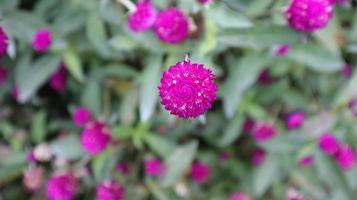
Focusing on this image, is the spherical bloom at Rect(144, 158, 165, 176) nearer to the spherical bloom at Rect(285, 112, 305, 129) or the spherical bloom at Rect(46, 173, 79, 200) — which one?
the spherical bloom at Rect(46, 173, 79, 200)

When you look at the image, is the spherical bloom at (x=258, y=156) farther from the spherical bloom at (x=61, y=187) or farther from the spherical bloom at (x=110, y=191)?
the spherical bloom at (x=61, y=187)

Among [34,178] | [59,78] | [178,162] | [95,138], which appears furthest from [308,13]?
[34,178]

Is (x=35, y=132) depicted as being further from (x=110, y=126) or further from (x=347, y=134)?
(x=347, y=134)

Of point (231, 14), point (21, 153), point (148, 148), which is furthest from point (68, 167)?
point (231, 14)

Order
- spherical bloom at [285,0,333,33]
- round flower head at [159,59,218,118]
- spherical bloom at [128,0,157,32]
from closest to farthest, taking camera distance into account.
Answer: round flower head at [159,59,218,118]
spherical bloom at [285,0,333,33]
spherical bloom at [128,0,157,32]

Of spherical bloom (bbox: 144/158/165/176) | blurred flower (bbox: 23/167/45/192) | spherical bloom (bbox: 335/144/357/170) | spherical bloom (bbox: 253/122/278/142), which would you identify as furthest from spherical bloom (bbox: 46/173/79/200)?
spherical bloom (bbox: 335/144/357/170)

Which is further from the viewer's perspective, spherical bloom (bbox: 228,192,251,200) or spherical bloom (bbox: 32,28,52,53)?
spherical bloom (bbox: 228,192,251,200)
